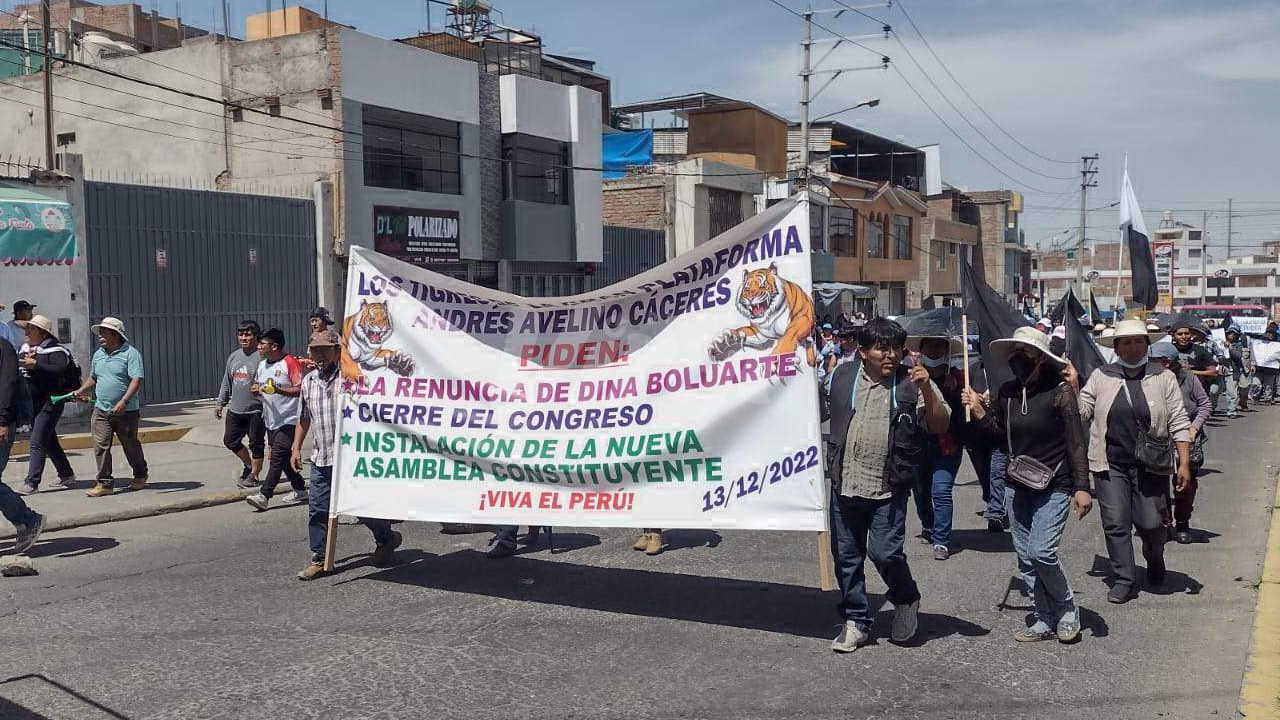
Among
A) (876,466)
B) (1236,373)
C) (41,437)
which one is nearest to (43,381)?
(41,437)

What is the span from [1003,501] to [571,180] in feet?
69.3

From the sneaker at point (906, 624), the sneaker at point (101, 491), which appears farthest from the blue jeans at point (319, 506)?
the sneaker at point (101, 491)

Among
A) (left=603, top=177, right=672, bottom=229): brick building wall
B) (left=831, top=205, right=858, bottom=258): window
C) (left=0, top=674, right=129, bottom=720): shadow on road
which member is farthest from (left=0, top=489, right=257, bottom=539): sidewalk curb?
(left=831, top=205, right=858, bottom=258): window

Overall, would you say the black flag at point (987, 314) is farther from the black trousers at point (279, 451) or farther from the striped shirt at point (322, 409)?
the black trousers at point (279, 451)

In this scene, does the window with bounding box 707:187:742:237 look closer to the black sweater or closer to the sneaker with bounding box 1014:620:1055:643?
the black sweater

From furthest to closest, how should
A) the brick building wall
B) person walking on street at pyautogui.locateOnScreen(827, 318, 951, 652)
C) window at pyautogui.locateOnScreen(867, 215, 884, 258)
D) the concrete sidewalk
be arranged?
window at pyautogui.locateOnScreen(867, 215, 884, 258)
the brick building wall
the concrete sidewalk
person walking on street at pyautogui.locateOnScreen(827, 318, 951, 652)

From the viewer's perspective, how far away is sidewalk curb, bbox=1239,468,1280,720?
4.86 metres

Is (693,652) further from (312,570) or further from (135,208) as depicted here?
(135,208)

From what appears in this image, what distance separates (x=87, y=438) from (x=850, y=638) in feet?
37.2

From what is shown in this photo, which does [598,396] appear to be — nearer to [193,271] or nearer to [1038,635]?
[1038,635]

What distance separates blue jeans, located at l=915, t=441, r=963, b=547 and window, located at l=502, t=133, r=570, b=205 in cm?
1943

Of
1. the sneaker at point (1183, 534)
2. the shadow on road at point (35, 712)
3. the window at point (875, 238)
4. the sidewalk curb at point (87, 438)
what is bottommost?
the sneaker at point (1183, 534)

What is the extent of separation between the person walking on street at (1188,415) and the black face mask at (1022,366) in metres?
2.83

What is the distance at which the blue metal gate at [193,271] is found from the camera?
57.5 ft
